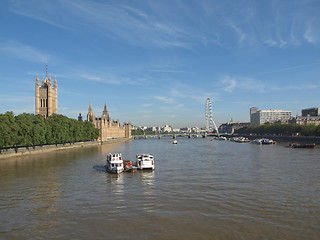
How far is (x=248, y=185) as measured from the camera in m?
28.3

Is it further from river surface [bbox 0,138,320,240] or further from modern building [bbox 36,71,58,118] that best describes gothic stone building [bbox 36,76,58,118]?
river surface [bbox 0,138,320,240]

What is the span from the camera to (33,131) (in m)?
68.3

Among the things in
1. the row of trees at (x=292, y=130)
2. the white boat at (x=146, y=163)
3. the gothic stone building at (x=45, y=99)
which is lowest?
the white boat at (x=146, y=163)

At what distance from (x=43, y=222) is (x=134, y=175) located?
1874 centimetres

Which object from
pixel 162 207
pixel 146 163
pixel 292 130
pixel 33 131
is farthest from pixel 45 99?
pixel 162 207

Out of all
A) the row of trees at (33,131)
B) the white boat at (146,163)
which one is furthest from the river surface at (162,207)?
the row of trees at (33,131)

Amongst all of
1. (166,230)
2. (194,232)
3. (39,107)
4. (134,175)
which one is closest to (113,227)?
(166,230)

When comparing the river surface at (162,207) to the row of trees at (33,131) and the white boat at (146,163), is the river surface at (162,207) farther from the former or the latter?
the row of trees at (33,131)

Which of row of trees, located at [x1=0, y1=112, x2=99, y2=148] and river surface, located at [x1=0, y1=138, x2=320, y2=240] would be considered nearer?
river surface, located at [x1=0, y1=138, x2=320, y2=240]

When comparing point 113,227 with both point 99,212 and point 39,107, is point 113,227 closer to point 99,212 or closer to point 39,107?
point 99,212

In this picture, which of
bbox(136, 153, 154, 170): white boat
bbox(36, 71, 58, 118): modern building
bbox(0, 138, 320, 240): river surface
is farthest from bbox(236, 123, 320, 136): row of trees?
bbox(36, 71, 58, 118): modern building

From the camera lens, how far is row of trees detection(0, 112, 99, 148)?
5833cm

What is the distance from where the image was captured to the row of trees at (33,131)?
191 ft

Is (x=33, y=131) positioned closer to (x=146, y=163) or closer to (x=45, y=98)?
(x=146, y=163)
